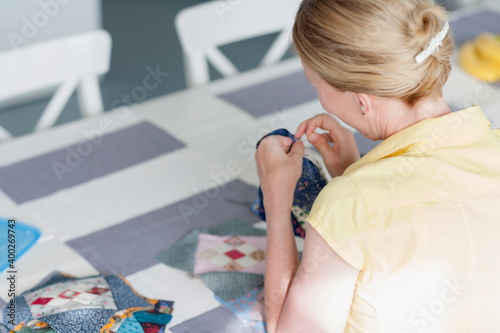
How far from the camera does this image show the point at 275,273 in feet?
3.69

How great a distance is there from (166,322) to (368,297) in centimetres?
42

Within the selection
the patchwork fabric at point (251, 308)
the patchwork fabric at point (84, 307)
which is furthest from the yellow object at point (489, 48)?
the patchwork fabric at point (84, 307)

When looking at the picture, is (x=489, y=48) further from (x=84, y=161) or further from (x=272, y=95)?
(x=84, y=161)

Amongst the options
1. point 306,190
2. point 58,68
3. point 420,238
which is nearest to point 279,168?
point 306,190

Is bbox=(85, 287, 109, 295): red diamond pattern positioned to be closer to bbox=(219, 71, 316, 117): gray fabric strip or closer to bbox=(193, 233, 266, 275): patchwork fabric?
bbox=(193, 233, 266, 275): patchwork fabric

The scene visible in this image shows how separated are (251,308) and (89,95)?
109cm

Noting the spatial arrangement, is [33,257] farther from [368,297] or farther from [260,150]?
[368,297]

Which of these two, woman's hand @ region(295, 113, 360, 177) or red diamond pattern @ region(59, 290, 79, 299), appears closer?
red diamond pattern @ region(59, 290, 79, 299)

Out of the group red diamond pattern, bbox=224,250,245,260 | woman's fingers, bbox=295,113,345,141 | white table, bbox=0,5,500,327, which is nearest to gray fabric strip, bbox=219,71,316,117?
white table, bbox=0,5,500,327

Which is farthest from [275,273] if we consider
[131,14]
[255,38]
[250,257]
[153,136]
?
[131,14]

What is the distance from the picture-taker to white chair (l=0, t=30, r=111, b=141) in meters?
1.88

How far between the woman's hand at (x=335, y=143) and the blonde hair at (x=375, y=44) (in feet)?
1.31

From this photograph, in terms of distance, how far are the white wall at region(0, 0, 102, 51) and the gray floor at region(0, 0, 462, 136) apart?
0.35 metres

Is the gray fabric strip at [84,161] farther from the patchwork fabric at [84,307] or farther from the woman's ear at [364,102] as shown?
the woman's ear at [364,102]
